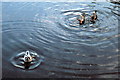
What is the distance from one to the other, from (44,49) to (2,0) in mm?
10592

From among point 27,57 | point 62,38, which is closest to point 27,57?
point 27,57

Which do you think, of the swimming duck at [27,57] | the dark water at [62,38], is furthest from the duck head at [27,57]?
the dark water at [62,38]

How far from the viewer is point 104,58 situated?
11891 millimetres

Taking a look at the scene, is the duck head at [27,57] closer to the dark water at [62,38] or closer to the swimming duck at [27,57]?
the swimming duck at [27,57]

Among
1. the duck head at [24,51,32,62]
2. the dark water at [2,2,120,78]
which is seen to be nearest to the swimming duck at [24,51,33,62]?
the duck head at [24,51,32,62]

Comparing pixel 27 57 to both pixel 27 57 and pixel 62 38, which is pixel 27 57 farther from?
pixel 62 38

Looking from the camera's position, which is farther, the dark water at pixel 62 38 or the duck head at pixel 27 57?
the duck head at pixel 27 57

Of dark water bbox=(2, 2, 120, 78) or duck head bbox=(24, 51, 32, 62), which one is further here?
duck head bbox=(24, 51, 32, 62)

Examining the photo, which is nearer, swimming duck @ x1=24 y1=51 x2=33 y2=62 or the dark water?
the dark water

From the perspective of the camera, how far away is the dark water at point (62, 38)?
11.0m

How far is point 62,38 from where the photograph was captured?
14.0 meters

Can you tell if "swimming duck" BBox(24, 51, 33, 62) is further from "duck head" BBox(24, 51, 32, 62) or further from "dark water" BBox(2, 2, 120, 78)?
"dark water" BBox(2, 2, 120, 78)

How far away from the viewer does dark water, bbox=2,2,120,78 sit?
435 inches

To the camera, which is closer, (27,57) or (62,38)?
(27,57)
